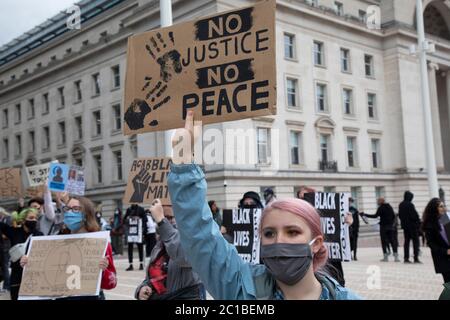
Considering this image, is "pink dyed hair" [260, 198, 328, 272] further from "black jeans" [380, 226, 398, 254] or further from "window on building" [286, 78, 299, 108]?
"window on building" [286, 78, 299, 108]

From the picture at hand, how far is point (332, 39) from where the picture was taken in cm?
3869

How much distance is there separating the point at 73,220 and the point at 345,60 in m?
37.6

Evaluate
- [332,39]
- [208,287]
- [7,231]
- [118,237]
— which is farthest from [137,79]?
[332,39]

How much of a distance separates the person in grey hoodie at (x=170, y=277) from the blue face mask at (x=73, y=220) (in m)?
0.99

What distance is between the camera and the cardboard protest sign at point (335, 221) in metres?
7.09

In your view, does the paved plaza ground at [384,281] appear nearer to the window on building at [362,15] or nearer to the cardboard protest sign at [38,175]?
the cardboard protest sign at [38,175]

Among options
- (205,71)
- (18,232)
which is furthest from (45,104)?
(205,71)

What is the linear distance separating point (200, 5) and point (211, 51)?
2975cm

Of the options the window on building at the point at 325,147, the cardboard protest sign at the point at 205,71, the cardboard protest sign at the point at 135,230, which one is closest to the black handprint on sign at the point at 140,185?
the cardboard protest sign at the point at 205,71

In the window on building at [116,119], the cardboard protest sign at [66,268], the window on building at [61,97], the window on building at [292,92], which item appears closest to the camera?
the cardboard protest sign at [66,268]

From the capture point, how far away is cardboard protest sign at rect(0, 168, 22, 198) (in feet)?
39.3

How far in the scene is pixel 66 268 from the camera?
443 cm
